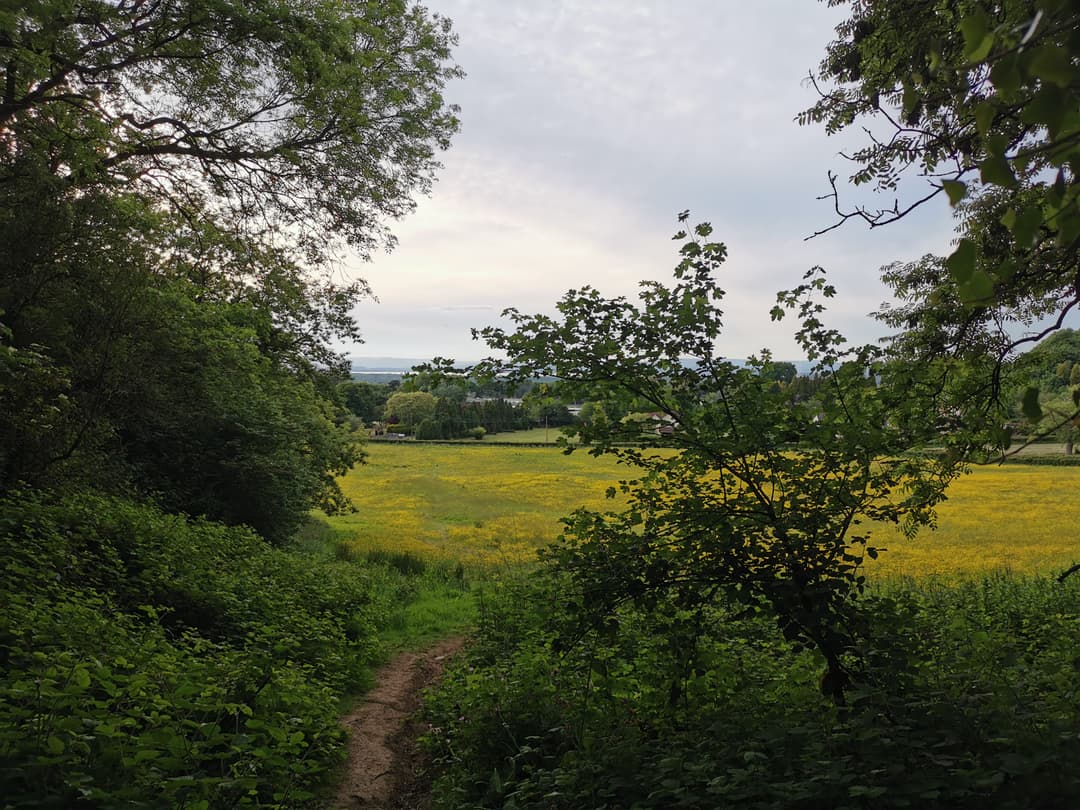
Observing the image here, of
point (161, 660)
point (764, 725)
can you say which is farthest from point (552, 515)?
point (764, 725)

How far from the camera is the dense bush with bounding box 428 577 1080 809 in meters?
2.71

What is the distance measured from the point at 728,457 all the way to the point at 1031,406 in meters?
3.00

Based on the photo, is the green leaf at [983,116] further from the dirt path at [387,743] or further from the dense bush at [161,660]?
the dirt path at [387,743]

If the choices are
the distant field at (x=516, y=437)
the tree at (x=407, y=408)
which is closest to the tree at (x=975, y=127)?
the distant field at (x=516, y=437)

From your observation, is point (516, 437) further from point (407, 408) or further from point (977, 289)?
point (977, 289)

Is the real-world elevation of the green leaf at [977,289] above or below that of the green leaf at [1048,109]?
below

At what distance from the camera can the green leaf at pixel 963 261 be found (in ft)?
3.56

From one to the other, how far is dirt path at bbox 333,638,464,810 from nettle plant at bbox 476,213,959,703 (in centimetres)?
261

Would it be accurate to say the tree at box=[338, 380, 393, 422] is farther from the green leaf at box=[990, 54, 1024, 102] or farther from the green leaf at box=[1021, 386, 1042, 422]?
the green leaf at box=[990, 54, 1024, 102]

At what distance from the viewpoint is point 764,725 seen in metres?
3.88

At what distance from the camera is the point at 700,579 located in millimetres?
4043

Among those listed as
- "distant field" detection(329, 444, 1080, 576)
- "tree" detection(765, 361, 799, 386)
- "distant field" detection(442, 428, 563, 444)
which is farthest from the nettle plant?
"distant field" detection(442, 428, 563, 444)

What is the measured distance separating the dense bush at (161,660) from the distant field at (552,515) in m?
4.09

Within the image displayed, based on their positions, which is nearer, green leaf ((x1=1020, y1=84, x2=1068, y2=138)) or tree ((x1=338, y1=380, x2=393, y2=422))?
green leaf ((x1=1020, y1=84, x2=1068, y2=138))
